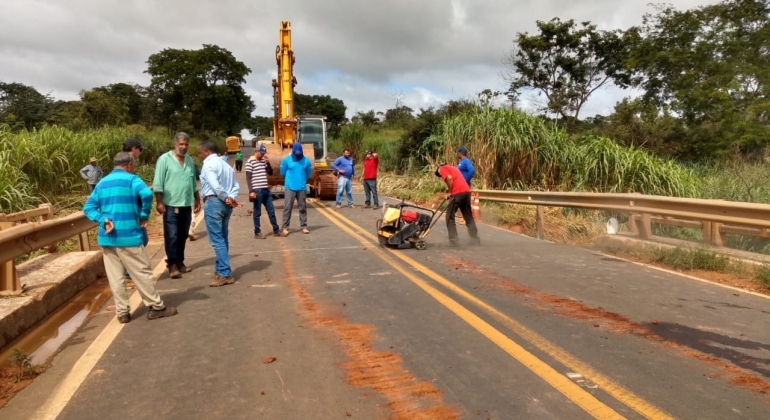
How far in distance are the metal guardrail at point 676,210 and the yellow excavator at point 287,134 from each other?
8.35m

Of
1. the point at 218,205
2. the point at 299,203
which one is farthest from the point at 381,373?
the point at 299,203

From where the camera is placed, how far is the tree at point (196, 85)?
64.2 meters

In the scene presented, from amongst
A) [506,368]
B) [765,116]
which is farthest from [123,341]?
[765,116]

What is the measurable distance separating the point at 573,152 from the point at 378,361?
48.1 feet

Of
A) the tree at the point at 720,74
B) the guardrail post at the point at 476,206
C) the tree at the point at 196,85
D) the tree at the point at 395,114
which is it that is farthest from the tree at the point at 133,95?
the guardrail post at the point at 476,206

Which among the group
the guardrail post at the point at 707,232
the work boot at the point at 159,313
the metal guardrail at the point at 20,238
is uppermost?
the metal guardrail at the point at 20,238

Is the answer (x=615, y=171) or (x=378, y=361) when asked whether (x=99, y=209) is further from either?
(x=615, y=171)

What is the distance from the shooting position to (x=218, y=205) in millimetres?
7422

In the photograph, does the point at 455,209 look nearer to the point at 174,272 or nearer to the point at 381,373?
the point at 174,272

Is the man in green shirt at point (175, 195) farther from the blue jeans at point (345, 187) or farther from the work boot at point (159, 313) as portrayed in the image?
the blue jeans at point (345, 187)

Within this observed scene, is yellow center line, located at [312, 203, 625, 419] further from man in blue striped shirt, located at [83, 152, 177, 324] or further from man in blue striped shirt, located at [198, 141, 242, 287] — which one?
man in blue striped shirt, located at [83, 152, 177, 324]

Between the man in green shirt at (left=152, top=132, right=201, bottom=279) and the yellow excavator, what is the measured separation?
10663mm

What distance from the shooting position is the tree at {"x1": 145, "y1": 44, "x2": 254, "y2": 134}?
211 ft

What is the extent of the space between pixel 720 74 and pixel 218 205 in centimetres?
2455
